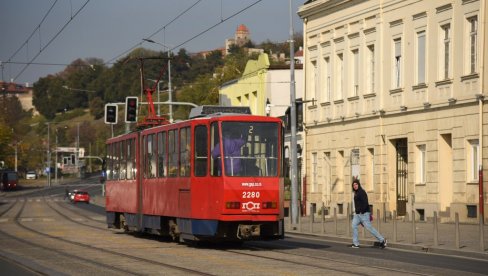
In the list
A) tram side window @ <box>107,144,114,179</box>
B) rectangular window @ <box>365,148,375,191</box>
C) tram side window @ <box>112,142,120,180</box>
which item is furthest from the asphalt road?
rectangular window @ <box>365,148,375,191</box>

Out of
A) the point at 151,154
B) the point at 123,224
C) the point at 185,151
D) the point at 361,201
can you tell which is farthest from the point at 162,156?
the point at 123,224

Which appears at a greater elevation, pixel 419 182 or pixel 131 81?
pixel 131 81

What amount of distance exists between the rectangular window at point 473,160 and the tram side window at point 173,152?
1386 cm

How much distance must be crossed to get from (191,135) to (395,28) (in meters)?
20.0

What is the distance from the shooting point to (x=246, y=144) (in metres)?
29.1

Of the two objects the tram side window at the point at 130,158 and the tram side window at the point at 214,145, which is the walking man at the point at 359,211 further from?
the tram side window at the point at 130,158

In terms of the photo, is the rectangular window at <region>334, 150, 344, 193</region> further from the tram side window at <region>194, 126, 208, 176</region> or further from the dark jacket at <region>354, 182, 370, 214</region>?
the tram side window at <region>194, 126, 208, 176</region>

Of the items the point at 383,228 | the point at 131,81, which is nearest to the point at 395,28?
the point at 383,228

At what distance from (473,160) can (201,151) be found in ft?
50.9

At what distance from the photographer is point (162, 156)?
3294 cm

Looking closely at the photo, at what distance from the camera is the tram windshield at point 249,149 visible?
1139 inches

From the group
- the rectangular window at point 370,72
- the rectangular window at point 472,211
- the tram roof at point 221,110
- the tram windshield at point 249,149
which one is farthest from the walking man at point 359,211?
the rectangular window at point 370,72

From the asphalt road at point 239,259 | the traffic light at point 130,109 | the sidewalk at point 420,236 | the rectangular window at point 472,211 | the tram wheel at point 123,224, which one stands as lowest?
the asphalt road at point 239,259

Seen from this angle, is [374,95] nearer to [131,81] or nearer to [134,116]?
[134,116]
